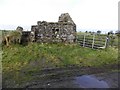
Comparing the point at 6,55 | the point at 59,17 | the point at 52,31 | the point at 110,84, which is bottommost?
the point at 110,84

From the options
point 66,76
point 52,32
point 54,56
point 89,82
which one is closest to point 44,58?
point 54,56

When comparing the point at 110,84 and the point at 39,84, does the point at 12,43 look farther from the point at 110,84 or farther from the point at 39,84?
the point at 110,84

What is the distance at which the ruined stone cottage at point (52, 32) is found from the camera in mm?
24625

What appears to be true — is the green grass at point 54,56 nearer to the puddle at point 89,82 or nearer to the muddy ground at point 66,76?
the muddy ground at point 66,76

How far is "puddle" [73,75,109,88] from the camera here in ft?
45.1

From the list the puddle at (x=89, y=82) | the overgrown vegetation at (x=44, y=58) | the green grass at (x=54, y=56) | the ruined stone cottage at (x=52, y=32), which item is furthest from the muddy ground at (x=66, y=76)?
the ruined stone cottage at (x=52, y=32)

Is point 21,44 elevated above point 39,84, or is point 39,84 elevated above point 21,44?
point 21,44

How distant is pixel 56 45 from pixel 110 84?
35.3 feet

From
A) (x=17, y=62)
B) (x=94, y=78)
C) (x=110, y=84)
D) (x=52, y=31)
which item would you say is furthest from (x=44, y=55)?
(x=110, y=84)

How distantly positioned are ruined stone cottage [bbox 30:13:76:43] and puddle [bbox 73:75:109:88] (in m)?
9.71

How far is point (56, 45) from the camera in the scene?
2389 cm

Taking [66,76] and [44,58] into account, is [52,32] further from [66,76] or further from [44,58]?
[66,76]

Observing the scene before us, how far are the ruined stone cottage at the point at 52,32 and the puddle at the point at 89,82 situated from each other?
9711 millimetres

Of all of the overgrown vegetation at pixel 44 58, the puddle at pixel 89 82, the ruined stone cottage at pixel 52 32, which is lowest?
the puddle at pixel 89 82
